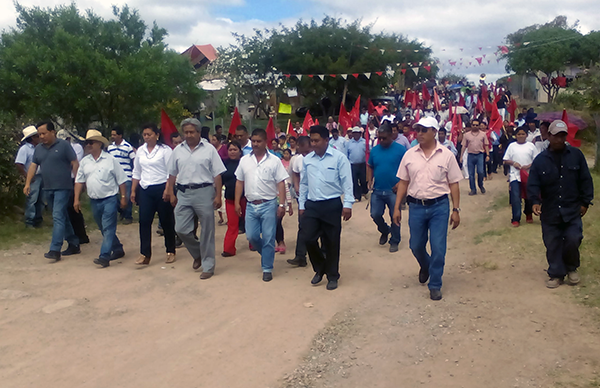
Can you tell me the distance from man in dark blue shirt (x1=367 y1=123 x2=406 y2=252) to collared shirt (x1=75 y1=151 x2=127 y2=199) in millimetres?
3499

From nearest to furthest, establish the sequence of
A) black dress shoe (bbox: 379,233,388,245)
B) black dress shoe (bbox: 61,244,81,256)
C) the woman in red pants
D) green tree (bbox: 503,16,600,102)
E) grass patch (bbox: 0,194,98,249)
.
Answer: the woman in red pants
black dress shoe (bbox: 61,244,81,256)
black dress shoe (bbox: 379,233,388,245)
grass patch (bbox: 0,194,98,249)
green tree (bbox: 503,16,600,102)

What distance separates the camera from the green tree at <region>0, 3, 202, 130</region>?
1430 centimetres

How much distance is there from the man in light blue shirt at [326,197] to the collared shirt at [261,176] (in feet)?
1.64

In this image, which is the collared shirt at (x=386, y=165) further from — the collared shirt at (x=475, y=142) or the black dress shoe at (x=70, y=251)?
the collared shirt at (x=475, y=142)

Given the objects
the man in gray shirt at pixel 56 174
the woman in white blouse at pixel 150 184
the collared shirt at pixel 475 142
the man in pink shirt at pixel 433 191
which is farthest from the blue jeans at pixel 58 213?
the collared shirt at pixel 475 142

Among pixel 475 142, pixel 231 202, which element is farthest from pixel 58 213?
pixel 475 142

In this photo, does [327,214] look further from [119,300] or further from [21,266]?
[21,266]

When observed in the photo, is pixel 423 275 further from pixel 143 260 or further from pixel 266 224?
pixel 143 260

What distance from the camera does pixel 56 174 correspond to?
7512mm

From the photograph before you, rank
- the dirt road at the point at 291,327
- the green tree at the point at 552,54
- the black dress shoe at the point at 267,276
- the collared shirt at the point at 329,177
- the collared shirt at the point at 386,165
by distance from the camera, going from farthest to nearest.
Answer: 1. the green tree at the point at 552,54
2. the collared shirt at the point at 386,165
3. the black dress shoe at the point at 267,276
4. the collared shirt at the point at 329,177
5. the dirt road at the point at 291,327

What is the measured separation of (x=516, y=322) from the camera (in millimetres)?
5012

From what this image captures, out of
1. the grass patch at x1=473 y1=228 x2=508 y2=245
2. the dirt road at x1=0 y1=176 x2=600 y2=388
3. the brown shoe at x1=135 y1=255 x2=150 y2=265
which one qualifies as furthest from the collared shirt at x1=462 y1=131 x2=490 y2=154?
the brown shoe at x1=135 y1=255 x2=150 y2=265

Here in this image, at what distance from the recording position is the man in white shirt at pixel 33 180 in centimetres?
900

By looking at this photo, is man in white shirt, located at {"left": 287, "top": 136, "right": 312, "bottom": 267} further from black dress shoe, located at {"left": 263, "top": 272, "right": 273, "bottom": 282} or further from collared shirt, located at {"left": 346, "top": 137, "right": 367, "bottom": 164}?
collared shirt, located at {"left": 346, "top": 137, "right": 367, "bottom": 164}
